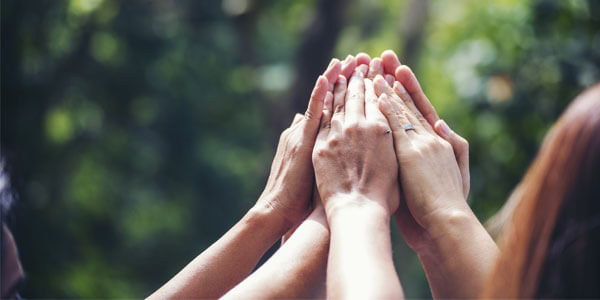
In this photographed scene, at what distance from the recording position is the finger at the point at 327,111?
2072mm

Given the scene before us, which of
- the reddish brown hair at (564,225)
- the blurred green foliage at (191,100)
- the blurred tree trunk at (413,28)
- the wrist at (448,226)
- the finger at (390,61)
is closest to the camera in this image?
the reddish brown hair at (564,225)

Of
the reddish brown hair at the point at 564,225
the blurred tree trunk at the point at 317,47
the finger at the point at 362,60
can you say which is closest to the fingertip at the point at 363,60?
the finger at the point at 362,60

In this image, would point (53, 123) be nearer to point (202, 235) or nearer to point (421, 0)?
point (202, 235)

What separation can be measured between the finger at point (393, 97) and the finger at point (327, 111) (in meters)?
0.18

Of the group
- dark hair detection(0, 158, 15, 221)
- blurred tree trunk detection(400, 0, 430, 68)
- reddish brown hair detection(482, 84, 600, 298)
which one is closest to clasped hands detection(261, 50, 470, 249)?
reddish brown hair detection(482, 84, 600, 298)

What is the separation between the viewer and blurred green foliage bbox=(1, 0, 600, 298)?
4621 mm

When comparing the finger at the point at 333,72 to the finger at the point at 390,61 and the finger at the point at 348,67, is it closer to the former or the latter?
the finger at the point at 348,67

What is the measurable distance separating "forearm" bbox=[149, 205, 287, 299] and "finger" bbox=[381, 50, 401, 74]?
30.5 inches

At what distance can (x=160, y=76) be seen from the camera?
8.52 metres

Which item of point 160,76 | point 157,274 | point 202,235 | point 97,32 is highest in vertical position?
point 97,32

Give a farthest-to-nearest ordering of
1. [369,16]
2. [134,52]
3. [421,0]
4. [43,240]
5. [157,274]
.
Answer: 1. [369,16]
2. [157,274]
3. [134,52]
4. [421,0]
5. [43,240]

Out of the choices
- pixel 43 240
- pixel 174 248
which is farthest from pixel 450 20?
pixel 43 240

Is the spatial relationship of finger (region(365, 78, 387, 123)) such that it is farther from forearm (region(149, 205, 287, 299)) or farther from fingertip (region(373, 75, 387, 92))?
forearm (region(149, 205, 287, 299))

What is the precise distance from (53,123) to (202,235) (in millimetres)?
3450
